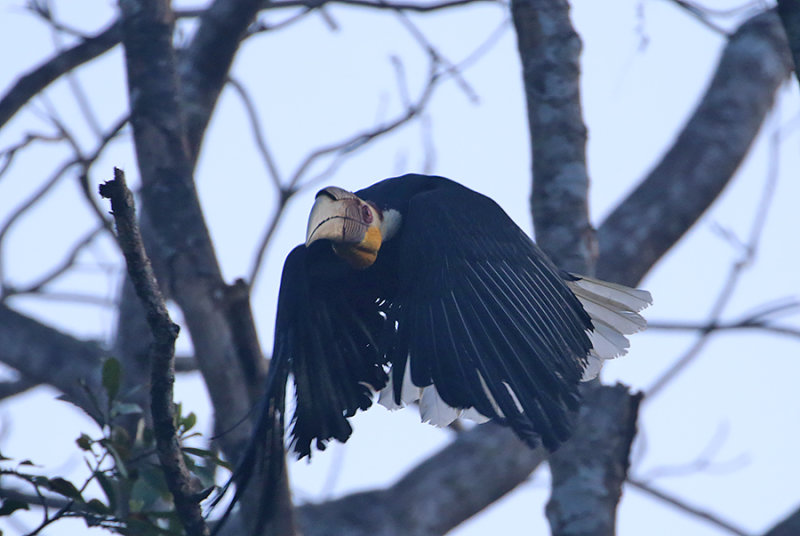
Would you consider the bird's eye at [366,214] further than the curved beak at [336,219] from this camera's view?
Yes

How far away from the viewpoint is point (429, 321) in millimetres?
3342

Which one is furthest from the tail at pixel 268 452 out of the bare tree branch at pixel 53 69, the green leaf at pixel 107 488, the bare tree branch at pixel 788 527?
the bare tree branch at pixel 53 69

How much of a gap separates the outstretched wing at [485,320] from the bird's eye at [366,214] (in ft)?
0.72

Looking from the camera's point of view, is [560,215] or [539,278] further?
[560,215]

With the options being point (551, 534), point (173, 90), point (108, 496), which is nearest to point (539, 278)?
point (551, 534)

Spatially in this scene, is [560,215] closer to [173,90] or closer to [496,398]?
[496,398]

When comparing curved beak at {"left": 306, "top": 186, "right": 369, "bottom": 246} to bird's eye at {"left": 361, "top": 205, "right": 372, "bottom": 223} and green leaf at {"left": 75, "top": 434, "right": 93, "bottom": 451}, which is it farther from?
green leaf at {"left": 75, "top": 434, "right": 93, "bottom": 451}

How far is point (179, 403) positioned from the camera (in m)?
3.12

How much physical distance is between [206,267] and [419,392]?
0.97 m

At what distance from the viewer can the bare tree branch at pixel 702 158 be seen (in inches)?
237

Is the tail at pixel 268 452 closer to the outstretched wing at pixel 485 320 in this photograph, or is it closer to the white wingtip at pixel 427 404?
the outstretched wing at pixel 485 320

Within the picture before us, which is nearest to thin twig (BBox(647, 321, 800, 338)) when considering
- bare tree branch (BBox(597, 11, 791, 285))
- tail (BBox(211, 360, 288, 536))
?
bare tree branch (BBox(597, 11, 791, 285))

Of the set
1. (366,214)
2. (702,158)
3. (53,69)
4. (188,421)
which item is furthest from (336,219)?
(702,158)

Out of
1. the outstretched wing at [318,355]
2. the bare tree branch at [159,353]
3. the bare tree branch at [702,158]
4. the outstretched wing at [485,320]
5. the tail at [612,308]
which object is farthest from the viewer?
the bare tree branch at [702,158]
